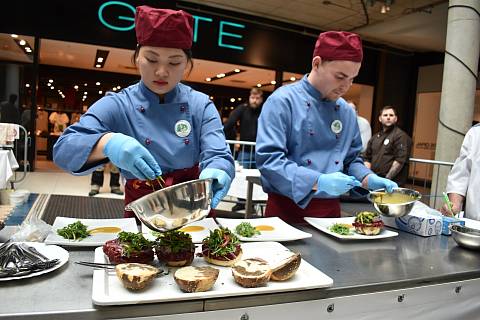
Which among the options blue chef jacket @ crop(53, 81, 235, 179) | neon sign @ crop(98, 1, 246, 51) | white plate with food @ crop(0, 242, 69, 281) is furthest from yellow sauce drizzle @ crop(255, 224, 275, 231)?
neon sign @ crop(98, 1, 246, 51)

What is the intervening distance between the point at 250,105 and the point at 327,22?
4307 mm

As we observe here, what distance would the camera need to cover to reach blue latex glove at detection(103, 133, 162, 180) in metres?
1.18

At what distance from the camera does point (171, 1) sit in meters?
7.77

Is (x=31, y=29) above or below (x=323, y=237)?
above

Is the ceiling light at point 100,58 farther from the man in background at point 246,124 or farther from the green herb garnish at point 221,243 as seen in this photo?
the green herb garnish at point 221,243

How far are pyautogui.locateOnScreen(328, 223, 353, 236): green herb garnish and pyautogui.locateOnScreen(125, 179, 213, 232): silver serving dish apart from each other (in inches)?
27.4

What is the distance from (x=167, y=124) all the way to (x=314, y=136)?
0.68 metres

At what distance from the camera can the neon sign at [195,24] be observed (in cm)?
720

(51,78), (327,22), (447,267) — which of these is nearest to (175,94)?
(447,267)

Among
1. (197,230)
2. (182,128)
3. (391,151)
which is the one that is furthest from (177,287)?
(391,151)

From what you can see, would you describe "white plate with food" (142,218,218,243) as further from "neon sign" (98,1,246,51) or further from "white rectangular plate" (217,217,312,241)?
"neon sign" (98,1,246,51)

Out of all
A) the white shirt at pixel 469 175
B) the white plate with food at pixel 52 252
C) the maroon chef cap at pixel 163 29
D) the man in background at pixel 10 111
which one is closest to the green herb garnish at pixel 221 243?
the white plate with food at pixel 52 252

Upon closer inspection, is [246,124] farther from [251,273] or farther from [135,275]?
[135,275]

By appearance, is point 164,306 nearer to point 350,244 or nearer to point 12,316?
point 12,316
